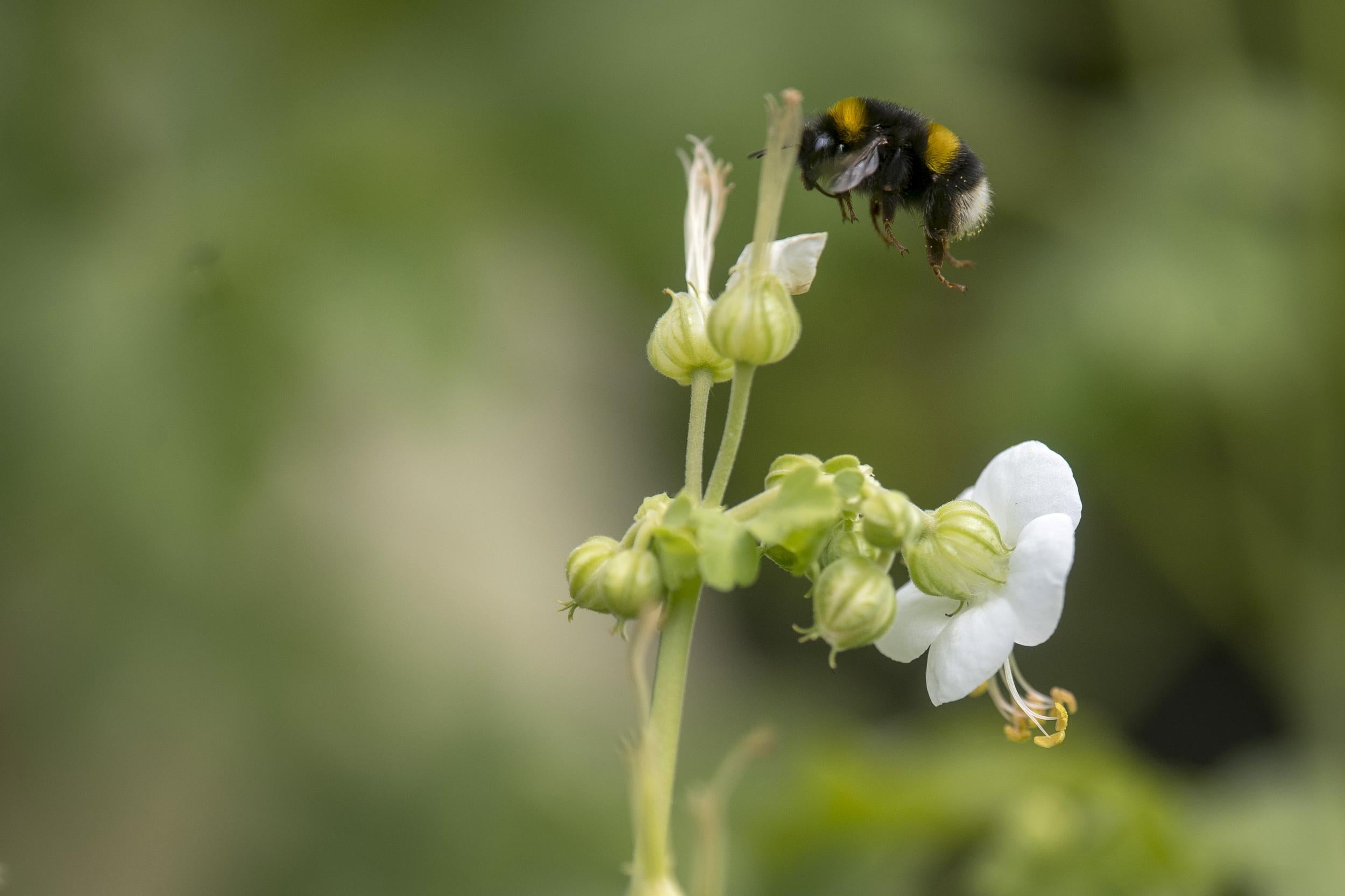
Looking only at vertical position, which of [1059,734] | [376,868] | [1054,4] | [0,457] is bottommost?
[376,868]

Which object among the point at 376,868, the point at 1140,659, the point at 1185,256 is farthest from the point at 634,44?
the point at 1140,659

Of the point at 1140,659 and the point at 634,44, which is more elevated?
the point at 634,44

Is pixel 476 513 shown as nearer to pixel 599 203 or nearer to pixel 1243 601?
pixel 599 203

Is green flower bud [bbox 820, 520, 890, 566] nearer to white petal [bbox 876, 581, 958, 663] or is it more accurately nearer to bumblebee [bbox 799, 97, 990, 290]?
white petal [bbox 876, 581, 958, 663]

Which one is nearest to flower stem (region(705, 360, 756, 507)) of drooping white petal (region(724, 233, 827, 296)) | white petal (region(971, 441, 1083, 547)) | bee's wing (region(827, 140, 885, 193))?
drooping white petal (region(724, 233, 827, 296))

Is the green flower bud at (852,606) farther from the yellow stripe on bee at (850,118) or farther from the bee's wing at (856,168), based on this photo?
the yellow stripe on bee at (850,118)
